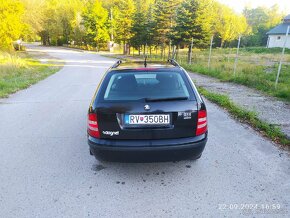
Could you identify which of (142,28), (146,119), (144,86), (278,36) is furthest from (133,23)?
(278,36)

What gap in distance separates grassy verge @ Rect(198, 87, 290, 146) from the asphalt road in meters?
0.28

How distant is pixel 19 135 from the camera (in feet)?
15.8

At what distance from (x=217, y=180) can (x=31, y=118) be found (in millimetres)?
4876

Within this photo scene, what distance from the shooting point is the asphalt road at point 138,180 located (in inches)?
105

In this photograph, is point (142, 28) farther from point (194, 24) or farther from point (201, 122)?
point (201, 122)

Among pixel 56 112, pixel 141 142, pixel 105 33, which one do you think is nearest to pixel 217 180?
pixel 141 142

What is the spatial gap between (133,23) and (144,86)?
1189 inches

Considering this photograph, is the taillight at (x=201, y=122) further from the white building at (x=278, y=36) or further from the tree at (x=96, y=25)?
the white building at (x=278, y=36)

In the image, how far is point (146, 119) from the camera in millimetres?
2961

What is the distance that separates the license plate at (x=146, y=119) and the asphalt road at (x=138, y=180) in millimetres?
884

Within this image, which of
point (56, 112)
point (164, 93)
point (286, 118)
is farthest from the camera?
point (56, 112)

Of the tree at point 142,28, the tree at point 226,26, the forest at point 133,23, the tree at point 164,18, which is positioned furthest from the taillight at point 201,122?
the tree at point 226,26

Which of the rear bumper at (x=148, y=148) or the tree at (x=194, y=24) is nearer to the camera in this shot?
the rear bumper at (x=148, y=148)

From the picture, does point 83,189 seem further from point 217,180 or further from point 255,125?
point 255,125
